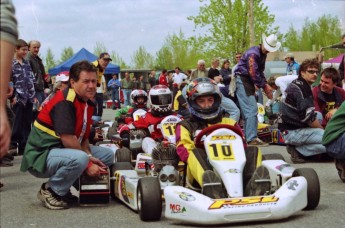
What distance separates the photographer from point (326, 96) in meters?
9.57

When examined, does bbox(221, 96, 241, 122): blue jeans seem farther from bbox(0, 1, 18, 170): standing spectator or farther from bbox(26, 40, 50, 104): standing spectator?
bbox(0, 1, 18, 170): standing spectator

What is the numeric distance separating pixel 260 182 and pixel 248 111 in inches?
226

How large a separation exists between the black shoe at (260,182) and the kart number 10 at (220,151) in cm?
29

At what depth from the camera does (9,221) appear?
18.3 ft

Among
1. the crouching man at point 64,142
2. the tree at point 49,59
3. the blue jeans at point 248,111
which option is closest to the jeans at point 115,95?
the blue jeans at point 248,111

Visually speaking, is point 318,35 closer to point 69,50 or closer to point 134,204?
point 69,50

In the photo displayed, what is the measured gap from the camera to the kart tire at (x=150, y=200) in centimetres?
528

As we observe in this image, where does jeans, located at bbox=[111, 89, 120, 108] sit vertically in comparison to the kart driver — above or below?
below

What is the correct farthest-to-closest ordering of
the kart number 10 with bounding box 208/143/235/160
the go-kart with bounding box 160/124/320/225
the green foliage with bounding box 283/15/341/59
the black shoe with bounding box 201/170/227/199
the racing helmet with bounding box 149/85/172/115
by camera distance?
the green foliage with bounding box 283/15/341/59 → the racing helmet with bounding box 149/85/172/115 → the kart number 10 with bounding box 208/143/235/160 → the black shoe with bounding box 201/170/227/199 → the go-kart with bounding box 160/124/320/225

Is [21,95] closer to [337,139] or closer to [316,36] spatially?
[337,139]

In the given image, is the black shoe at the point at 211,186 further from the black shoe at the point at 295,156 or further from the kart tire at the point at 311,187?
the black shoe at the point at 295,156

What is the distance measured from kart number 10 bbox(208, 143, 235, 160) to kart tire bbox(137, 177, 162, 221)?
19.8 inches

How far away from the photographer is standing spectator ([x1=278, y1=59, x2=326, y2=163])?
8.70m

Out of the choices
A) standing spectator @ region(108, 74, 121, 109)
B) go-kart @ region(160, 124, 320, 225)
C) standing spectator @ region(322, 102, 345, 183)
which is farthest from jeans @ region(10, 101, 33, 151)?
standing spectator @ region(108, 74, 121, 109)
